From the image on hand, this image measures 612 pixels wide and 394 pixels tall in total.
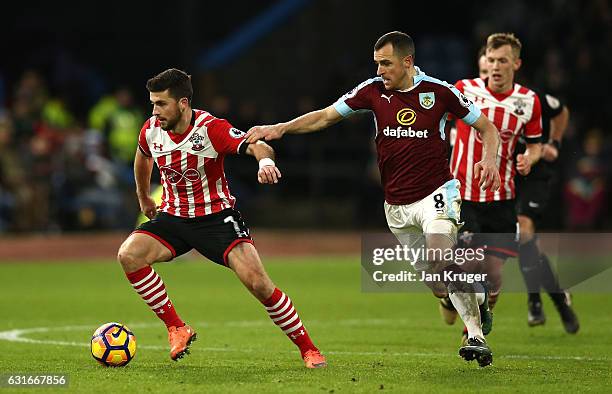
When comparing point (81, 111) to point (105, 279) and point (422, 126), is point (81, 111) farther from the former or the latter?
point (422, 126)

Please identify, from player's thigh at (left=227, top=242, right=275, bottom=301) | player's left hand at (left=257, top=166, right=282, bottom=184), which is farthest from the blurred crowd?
player's left hand at (left=257, top=166, right=282, bottom=184)

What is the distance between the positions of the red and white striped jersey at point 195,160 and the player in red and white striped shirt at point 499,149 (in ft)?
8.23

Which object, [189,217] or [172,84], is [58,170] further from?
[172,84]

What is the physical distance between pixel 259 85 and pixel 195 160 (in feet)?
55.2

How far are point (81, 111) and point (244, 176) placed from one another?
4.11m

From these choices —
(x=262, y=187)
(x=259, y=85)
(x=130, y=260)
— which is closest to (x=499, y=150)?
(x=130, y=260)

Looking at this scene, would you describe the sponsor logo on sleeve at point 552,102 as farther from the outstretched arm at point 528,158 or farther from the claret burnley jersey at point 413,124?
the claret burnley jersey at point 413,124

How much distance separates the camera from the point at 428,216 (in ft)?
30.1

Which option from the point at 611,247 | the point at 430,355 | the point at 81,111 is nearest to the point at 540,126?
the point at 430,355

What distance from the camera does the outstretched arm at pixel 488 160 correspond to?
8.76 meters

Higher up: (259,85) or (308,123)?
(259,85)

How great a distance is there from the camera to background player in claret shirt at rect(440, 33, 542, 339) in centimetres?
1064

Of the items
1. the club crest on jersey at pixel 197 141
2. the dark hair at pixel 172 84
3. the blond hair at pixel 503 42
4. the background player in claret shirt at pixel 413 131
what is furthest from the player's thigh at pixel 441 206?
the dark hair at pixel 172 84

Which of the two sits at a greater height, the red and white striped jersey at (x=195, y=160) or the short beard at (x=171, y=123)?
the short beard at (x=171, y=123)
